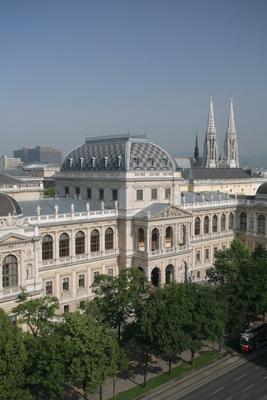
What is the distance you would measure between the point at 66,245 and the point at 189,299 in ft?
93.0

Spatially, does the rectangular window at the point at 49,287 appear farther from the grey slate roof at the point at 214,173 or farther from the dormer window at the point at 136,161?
the grey slate roof at the point at 214,173

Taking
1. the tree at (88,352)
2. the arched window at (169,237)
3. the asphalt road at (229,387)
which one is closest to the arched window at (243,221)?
the arched window at (169,237)

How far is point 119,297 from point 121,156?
34981 mm

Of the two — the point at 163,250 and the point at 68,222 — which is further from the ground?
the point at 68,222

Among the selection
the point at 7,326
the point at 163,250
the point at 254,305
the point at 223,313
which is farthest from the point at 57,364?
the point at 163,250

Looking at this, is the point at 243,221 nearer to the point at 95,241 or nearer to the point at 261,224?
the point at 261,224

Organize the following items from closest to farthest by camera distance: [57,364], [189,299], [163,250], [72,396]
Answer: [57,364] → [72,396] → [189,299] → [163,250]

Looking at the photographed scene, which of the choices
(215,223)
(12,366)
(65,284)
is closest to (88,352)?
(12,366)

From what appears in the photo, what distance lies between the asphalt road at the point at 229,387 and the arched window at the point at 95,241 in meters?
33.2

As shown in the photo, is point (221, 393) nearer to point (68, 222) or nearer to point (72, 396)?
point (72, 396)

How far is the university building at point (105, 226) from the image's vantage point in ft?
228

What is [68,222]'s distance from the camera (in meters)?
80.6

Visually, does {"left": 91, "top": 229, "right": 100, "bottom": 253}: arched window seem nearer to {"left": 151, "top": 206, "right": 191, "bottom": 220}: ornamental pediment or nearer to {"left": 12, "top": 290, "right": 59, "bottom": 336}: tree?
{"left": 151, "top": 206, "right": 191, "bottom": 220}: ornamental pediment

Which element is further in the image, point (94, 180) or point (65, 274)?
point (94, 180)
